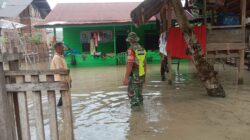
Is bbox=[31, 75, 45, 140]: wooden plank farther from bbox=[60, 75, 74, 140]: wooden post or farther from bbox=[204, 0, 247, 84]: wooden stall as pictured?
bbox=[204, 0, 247, 84]: wooden stall

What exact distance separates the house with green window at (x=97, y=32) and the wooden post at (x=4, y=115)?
1480 cm

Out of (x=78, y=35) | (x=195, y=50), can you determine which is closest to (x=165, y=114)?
(x=195, y=50)

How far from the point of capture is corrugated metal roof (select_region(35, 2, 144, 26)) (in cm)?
1831

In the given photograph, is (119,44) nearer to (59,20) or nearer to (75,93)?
(59,20)

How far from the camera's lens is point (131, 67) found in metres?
6.61

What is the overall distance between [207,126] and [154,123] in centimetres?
97

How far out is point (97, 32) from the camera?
20.0m

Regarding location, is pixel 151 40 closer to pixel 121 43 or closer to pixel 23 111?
pixel 121 43

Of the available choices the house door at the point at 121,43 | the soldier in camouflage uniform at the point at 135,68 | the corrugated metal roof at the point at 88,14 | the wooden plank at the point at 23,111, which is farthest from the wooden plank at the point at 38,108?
the house door at the point at 121,43

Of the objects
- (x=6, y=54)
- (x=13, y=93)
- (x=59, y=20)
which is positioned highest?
(x=59, y=20)

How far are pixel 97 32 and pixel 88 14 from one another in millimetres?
1275

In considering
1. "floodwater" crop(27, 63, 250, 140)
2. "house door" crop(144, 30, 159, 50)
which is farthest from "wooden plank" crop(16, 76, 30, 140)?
"house door" crop(144, 30, 159, 50)

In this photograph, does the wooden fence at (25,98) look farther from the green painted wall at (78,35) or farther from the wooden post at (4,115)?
the green painted wall at (78,35)

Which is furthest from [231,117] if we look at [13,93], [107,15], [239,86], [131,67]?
[107,15]
